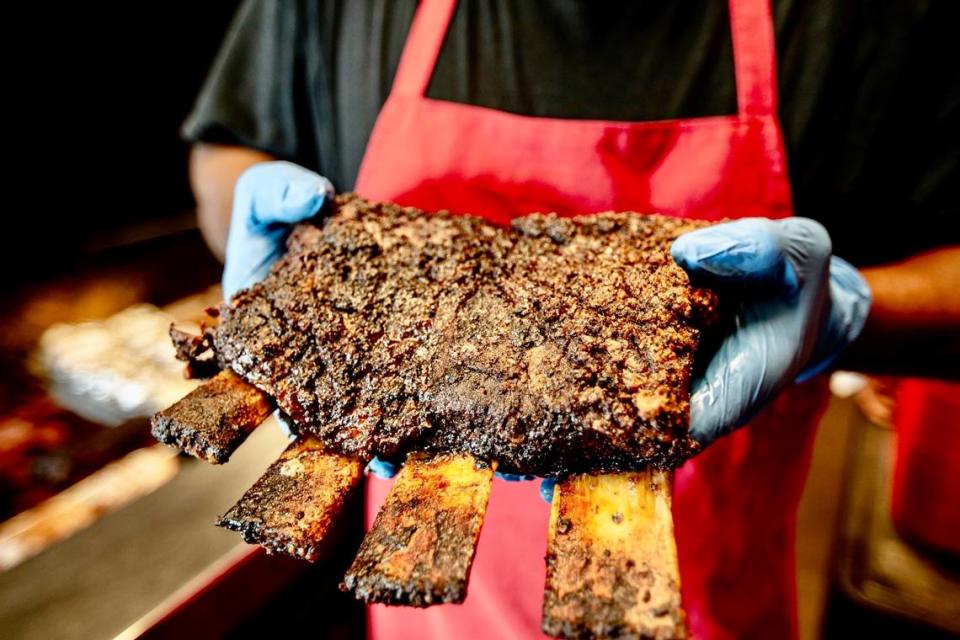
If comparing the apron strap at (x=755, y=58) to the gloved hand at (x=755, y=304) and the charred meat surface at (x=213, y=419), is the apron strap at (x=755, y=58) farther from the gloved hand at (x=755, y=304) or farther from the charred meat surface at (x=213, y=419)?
the charred meat surface at (x=213, y=419)

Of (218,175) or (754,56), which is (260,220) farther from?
(754,56)

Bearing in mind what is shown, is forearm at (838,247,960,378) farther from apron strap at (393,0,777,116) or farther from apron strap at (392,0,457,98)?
apron strap at (392,0,457,98)

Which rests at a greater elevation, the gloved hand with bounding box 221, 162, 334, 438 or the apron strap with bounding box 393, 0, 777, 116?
the apron strap with bounding box 393, 0, 777, 116

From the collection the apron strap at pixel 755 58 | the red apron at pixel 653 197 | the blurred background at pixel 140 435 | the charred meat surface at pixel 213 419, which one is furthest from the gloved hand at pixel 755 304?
the blurred background at pixel 140 435

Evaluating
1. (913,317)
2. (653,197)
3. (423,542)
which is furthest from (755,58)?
(423,542)

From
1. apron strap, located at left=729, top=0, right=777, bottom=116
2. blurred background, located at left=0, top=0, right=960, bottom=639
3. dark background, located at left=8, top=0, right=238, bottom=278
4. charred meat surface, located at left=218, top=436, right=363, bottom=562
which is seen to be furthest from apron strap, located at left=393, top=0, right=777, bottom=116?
dark background, located at left=8, top=0, right=238, bottom=278

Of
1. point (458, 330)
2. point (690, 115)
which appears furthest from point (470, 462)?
point (690, 115)
